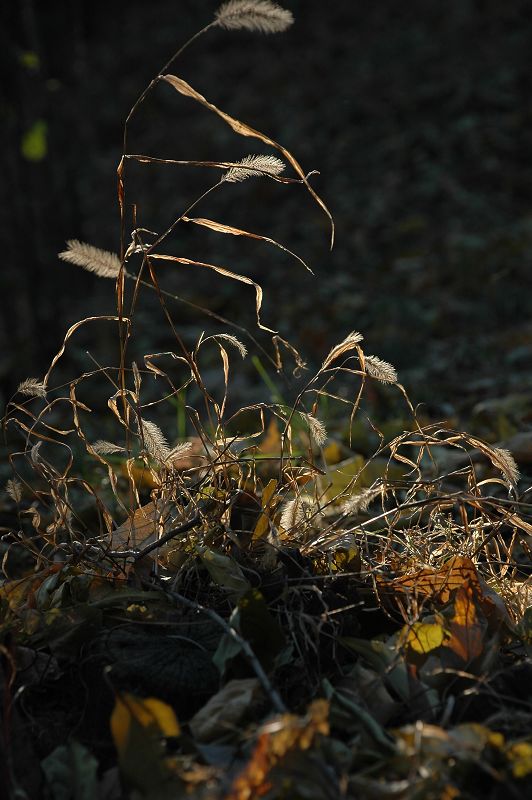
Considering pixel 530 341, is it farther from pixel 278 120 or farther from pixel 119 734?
pixel 278 120

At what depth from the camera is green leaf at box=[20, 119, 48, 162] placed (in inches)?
189

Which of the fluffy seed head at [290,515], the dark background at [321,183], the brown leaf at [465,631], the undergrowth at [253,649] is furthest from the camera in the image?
the dark background at [321,183]

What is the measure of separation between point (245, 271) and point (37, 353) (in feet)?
5.80

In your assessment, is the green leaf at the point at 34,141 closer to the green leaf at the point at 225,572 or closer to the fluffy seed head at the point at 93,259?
the fluffy seed head at the point at 93,259

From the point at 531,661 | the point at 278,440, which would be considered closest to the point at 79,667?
the point at 531,661

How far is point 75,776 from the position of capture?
0.95 meters

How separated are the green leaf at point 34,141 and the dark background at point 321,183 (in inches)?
0.6

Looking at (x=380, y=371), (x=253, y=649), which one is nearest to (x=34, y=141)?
(x=380, y=371)

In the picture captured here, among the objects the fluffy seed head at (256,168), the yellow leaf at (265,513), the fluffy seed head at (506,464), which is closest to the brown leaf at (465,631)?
the fluffy seed head at (506,464)

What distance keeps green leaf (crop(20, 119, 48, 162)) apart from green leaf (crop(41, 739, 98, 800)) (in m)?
4.40

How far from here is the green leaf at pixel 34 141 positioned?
480cm

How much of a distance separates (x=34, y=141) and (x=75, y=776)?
14.6 ft

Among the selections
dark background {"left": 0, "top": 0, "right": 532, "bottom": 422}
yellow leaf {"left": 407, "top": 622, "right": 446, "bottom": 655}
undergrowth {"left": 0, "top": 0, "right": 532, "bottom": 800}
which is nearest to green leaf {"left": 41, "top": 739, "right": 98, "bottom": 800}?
undergrowth {"left": 0, "top": 0, "right": 532, "bottom": 800}

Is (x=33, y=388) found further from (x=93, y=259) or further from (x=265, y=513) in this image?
(x=265, y=513)
